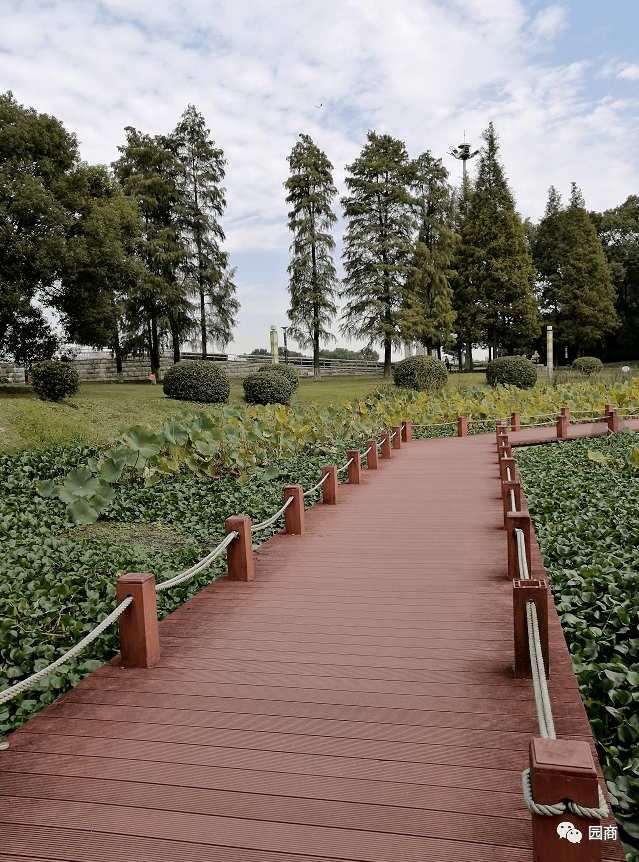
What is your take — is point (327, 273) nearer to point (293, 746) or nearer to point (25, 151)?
point (25, 151)

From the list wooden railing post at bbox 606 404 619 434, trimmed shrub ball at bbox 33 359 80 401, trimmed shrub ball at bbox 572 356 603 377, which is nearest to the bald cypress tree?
trimmed shrub ball at bbox 572 356 603 377

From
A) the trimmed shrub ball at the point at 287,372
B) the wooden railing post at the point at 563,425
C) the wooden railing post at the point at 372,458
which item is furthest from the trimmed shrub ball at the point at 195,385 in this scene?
the wooden railing post at the point at 372,458

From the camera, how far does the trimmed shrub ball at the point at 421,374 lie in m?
21.4

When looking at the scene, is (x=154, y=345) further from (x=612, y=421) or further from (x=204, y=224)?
(x=612, y=421)

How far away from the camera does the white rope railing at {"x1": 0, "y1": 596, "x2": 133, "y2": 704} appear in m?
2.40

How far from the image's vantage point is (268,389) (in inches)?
805

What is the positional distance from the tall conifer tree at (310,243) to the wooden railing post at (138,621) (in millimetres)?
25780

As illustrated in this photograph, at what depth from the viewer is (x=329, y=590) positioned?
432 cm

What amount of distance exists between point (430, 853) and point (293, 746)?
699 mm

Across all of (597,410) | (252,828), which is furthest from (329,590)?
(597,410)

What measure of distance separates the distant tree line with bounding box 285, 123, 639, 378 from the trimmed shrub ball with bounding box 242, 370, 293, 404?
27.2 feet

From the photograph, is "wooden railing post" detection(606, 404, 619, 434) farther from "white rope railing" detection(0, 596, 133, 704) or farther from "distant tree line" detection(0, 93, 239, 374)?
"distant tree line" detection(0, 93, 239, 374)

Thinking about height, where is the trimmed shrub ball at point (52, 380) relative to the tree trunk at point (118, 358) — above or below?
below

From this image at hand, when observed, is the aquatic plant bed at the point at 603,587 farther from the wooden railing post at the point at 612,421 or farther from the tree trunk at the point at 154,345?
the tree trunk at the point at 154,345
